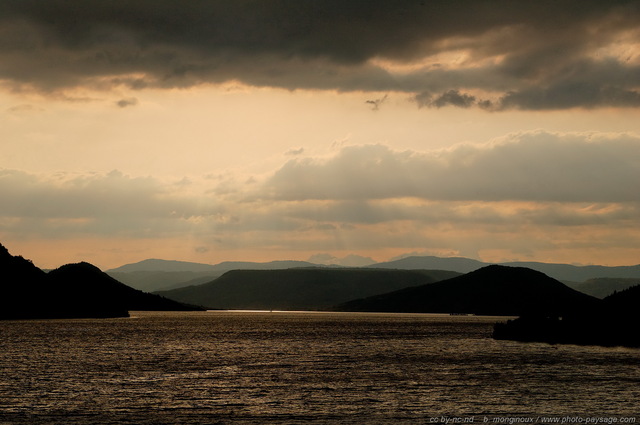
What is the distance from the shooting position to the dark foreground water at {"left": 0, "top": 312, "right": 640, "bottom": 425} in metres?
61.9

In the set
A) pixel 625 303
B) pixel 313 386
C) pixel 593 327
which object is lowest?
pixel 313 386

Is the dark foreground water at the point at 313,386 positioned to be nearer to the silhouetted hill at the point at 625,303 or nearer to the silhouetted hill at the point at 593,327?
the silhouetted hill at the point at 593,327

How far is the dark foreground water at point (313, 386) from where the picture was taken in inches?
2438

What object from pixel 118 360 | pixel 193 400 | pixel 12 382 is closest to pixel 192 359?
pixel 118 360

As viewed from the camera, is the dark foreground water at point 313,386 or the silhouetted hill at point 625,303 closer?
the dark foreground water at point 313,386

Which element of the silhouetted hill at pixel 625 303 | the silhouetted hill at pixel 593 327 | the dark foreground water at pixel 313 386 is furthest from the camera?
the silhouetted hill at pixel 625 303

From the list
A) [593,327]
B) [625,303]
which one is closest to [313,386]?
[593,327]

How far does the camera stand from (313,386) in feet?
269

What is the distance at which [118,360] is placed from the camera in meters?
115

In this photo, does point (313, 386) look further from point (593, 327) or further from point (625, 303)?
point (625, 303)

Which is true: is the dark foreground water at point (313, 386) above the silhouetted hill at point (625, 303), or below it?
below

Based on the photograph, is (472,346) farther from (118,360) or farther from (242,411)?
(242,411)

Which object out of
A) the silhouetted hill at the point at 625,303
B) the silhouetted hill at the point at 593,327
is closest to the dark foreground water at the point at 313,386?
the silhouetted hill at the point at 593,327

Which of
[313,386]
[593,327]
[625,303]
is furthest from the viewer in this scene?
[625,303]
